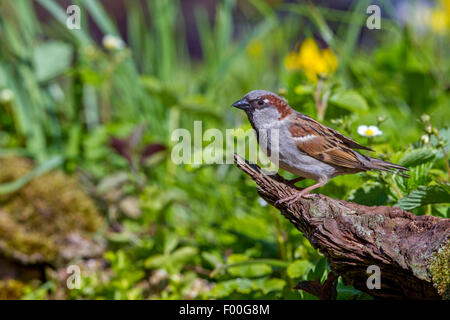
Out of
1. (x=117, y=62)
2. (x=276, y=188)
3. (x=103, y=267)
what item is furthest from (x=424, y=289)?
(x=117, y=62)

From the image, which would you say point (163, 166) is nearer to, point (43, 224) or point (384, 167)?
point (43, 224)

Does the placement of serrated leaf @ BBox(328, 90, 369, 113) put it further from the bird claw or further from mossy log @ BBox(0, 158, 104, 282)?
mossy log @ BBox(0, 158, 104, 282)

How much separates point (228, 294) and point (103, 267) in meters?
1.07

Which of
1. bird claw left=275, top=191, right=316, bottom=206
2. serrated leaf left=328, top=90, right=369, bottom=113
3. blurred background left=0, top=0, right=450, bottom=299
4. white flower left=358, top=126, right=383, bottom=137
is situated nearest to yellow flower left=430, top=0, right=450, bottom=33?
blurred background left=0, top=0, right=450, bottom=299

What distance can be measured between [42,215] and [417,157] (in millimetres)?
2087

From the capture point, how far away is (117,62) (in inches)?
136

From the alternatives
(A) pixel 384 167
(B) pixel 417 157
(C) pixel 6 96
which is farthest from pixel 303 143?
(C) pixel 6 96

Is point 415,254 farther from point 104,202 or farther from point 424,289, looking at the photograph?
point 104,202

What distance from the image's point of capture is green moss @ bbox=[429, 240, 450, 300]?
1421mm

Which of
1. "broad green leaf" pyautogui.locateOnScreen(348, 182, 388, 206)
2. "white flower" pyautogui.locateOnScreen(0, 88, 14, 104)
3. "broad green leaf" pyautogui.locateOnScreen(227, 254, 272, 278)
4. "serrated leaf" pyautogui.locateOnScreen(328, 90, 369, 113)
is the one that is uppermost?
"white flower" pyautogui.locateOnScreen(0, 88, 14, 104)

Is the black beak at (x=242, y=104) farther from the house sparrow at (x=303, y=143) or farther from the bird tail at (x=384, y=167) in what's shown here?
the bird tail at (x=384, y=167)

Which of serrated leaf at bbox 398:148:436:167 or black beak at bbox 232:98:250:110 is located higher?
black beak at bbox 232:98:250:110

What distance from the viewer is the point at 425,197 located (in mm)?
1696

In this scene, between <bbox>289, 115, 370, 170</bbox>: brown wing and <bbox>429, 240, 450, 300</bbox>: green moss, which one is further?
<bbox>289, 115, 370, 170</bbox>: brown wing
